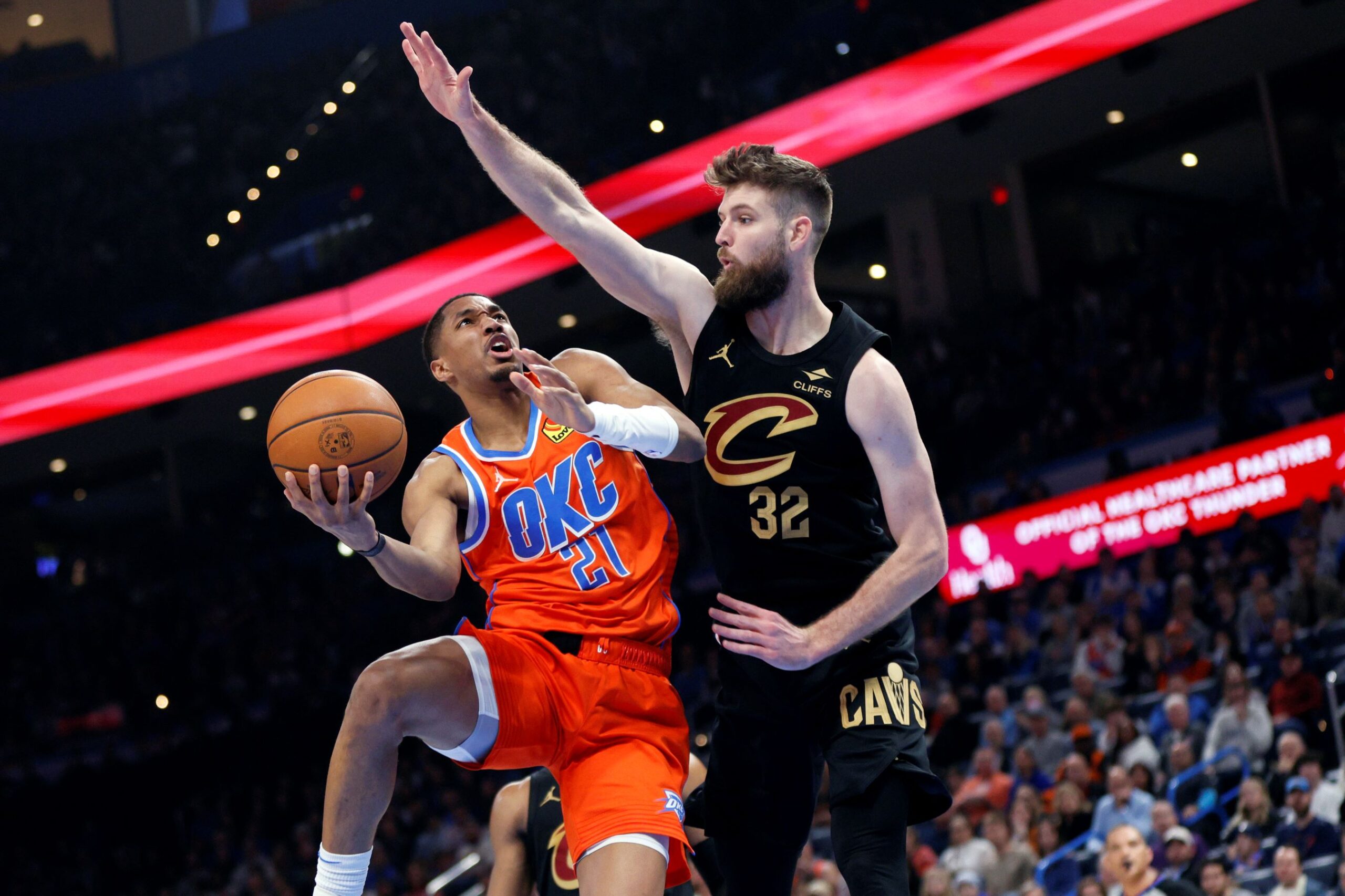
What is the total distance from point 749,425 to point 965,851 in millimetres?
6455

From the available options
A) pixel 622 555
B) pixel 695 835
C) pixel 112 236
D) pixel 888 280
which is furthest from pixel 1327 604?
pixel 112 236

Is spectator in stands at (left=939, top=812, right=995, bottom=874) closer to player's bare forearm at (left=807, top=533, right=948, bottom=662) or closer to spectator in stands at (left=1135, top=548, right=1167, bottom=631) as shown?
spectator in stands at (left=1135, top=548, right=1167, bottom=631)

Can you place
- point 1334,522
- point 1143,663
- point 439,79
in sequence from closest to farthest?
point 439,79
point 1143,663
point 1334,522

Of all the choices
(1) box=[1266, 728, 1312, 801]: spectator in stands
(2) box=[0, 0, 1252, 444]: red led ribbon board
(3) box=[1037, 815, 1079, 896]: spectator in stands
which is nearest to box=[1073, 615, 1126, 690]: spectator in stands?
(3) box=[1037, 815, 1079, 896]: spectator in stands

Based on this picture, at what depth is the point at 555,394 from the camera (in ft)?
11.5

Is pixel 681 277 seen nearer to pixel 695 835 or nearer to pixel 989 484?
pixel 695 835

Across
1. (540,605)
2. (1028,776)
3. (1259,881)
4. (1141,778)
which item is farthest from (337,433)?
(1028,776)

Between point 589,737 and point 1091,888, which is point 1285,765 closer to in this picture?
point 1091,888

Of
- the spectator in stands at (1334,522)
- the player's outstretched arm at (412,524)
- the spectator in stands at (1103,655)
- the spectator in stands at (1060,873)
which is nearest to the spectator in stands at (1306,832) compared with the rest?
the spectator in stands at (1060,873)

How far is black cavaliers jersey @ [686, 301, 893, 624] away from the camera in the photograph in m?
3.63

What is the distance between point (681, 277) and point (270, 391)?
18.7 meters

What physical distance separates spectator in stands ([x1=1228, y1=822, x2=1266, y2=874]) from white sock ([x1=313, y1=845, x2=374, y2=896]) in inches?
237

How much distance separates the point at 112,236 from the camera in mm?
21906

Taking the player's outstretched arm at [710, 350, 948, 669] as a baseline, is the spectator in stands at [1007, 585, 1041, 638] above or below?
above
